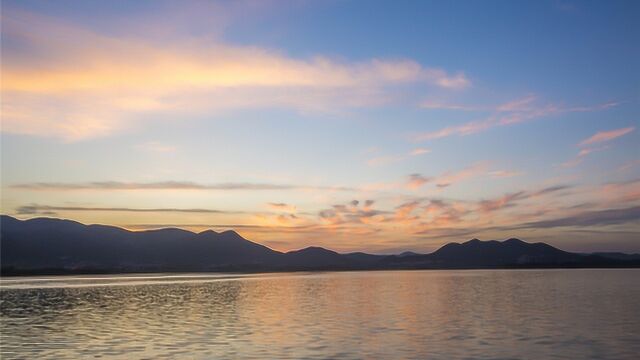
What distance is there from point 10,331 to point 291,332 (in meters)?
20.2

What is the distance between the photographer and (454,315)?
5728 centimetres

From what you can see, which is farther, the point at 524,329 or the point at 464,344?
the point at 524,329

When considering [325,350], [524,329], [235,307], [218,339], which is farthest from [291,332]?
[235,307]

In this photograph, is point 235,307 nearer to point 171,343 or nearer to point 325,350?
point 171,343

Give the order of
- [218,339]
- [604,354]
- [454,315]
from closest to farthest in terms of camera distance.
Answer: [604,354] → [218,339] → [454,315]

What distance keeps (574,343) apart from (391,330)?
1271cm

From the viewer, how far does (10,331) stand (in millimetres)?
46094

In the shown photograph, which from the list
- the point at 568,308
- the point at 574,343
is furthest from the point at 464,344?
the point at 568,308

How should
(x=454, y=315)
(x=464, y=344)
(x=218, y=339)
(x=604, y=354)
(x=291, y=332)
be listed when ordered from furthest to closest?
(x=454, y=315), (x=291, y=332), (x=218, y=339), (x=464, y=344), (x=604, y=354)

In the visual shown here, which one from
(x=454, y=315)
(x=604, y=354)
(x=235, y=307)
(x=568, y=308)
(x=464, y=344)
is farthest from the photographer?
(x=235, y=307)

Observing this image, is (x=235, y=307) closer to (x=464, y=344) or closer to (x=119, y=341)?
(x=119, y=341)

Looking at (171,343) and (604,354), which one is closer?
(604,354)

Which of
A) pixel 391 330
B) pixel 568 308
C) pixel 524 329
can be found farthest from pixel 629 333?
pixel 568 308

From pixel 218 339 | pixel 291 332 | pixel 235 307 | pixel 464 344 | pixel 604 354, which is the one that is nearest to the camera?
pixel 604 354
